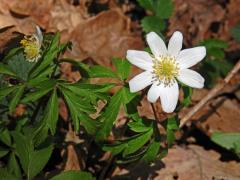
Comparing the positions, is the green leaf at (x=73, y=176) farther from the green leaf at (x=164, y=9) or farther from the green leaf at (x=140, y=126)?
the green leaf at (x=164, y=9)

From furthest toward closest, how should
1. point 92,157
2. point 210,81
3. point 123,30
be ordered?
1. point 123,30
2. point 210,81
3. point 92,157

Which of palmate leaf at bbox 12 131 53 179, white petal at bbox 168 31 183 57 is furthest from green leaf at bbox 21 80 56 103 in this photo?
white petal at bbox 168 31 183 57

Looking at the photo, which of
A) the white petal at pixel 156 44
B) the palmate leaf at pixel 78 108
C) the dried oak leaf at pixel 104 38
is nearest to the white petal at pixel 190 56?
the white petal at pixel 156 44

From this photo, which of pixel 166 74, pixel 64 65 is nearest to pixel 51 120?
pixel 166 74

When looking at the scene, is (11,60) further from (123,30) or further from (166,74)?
(123,30)

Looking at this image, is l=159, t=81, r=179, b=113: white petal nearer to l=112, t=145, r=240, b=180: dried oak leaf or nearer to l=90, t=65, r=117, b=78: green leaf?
l=90, t=65, r=117, b=78: green leaf

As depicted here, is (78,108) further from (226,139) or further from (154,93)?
(226,139)
